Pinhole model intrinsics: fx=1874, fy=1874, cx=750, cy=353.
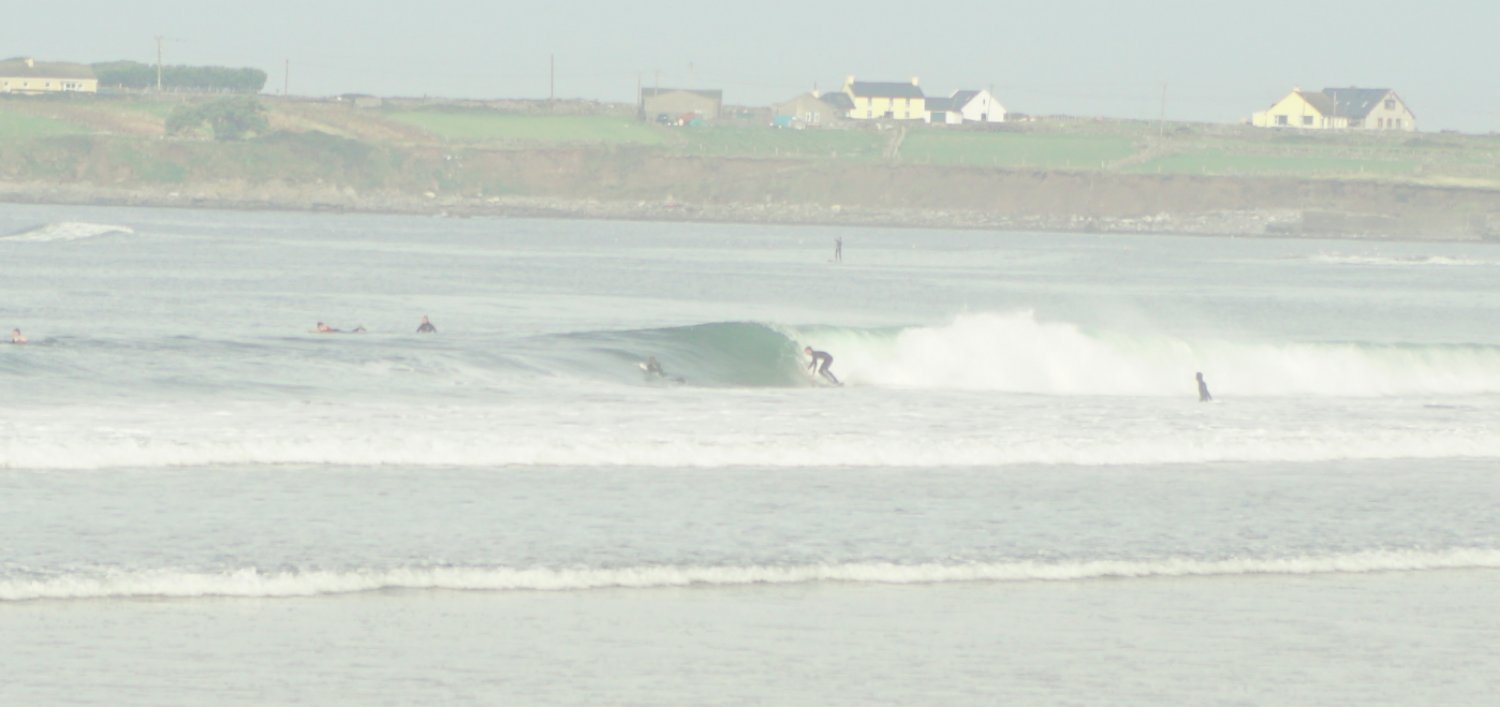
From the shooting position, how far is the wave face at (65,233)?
8875cm

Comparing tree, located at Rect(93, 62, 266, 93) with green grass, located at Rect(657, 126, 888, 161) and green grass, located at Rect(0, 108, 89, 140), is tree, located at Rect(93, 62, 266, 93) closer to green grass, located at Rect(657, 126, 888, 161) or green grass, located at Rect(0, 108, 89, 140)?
green grass, located at Rect(0, 108, 89, 140)

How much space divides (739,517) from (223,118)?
145 meters

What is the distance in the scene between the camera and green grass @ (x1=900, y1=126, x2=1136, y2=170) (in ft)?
538

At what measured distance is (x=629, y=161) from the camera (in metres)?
160

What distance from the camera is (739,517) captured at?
18.9 metres

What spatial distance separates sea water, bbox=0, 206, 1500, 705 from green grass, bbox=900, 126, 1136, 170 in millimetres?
119949

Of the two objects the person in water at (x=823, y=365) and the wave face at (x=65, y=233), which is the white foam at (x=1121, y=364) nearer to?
the person in water at (x=823, y=365)

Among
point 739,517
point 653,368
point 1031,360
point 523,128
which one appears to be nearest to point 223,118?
point 523,128

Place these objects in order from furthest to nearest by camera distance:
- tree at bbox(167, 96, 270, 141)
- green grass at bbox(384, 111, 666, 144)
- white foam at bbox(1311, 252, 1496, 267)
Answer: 1. green grass at bbox(384, 111, 666, 144)
2. tree at bbox(167, 96, 270, 141)
3. white foam at bbox(1311, 252, 1496, 267)

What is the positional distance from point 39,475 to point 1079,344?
25584 millimetres

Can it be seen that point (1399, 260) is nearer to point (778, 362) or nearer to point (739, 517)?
point (778, 362)

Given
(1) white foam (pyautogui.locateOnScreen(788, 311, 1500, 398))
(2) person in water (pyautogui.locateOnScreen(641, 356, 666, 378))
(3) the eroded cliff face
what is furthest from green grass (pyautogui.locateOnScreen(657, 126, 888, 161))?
(2) person in water (pyautogui.locateOnScreen(641, 356, 666, 378))

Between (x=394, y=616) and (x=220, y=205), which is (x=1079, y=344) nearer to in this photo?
(x=394, y=616)

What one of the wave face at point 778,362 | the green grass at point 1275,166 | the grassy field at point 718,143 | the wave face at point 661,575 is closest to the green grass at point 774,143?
the grassy field at point 718,143
